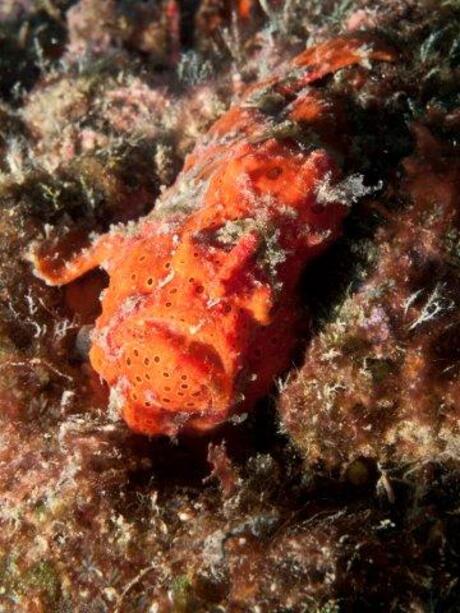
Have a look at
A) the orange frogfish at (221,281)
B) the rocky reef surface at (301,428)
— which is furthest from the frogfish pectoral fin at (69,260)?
the orange frogfish at (221,281)

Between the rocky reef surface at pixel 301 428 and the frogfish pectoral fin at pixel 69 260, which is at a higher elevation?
the frogfish pectoral fin at pixel 69 260

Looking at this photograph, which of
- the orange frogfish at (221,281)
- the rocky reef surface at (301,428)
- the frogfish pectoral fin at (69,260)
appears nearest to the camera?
the rocky reef surface at (301,428)

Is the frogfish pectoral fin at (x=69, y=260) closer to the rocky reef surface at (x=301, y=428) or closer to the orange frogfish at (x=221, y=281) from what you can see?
the rocky reef surface at (x=301, y=428)

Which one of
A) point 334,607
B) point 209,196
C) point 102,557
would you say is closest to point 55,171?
point 209,196

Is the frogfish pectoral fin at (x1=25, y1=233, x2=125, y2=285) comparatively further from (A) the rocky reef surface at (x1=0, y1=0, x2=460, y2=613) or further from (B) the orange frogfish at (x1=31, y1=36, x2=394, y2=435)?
(B) the orange frogfish at (x1=31, y1=36, x2=394, y2=435)

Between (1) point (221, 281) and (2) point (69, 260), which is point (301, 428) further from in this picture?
(2) point (69, 260)

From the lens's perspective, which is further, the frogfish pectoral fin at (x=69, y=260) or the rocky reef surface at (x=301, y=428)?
the frogfish pectoral fin at (x=69, y=260)

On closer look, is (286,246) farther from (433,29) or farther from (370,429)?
(433,29)
